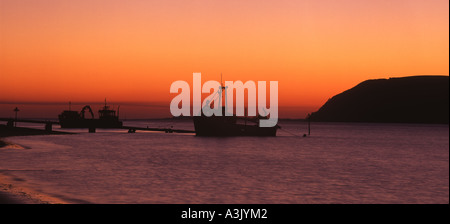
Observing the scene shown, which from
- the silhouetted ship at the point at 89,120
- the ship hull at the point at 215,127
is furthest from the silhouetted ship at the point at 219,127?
the silhouetted ship at the point at 89,120

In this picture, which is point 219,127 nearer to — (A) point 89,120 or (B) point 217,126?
(B) point 217,126

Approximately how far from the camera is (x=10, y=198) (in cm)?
1792

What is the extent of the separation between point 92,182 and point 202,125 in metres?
87.1

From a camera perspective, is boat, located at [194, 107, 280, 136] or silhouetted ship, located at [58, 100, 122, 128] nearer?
boat, located at [194, 107, 280, 136]

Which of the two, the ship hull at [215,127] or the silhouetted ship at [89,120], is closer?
the ship hull at [215,127]

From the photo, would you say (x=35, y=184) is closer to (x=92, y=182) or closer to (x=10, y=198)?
(x=92, y=182)

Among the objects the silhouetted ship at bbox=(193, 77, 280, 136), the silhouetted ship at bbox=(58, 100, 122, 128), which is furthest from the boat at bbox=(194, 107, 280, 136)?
the silhouetted ship at bbox=(58, 100, 122, 128)

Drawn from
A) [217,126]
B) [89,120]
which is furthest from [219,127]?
[89,120]

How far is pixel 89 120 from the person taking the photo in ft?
518

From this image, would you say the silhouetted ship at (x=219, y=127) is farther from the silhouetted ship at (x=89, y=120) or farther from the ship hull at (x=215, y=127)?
the silhouetted ship at (x=89, y=120)

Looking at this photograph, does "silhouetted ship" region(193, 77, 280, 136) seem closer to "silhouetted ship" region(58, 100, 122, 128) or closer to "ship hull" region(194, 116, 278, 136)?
"ship hull" region(194, 116, 278, 136)

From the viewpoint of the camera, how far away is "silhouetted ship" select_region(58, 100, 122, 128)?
15188 centimetres

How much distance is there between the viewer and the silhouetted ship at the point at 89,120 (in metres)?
152

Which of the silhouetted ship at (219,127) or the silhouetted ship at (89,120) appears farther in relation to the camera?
the silhouetted ship at (89,120)
